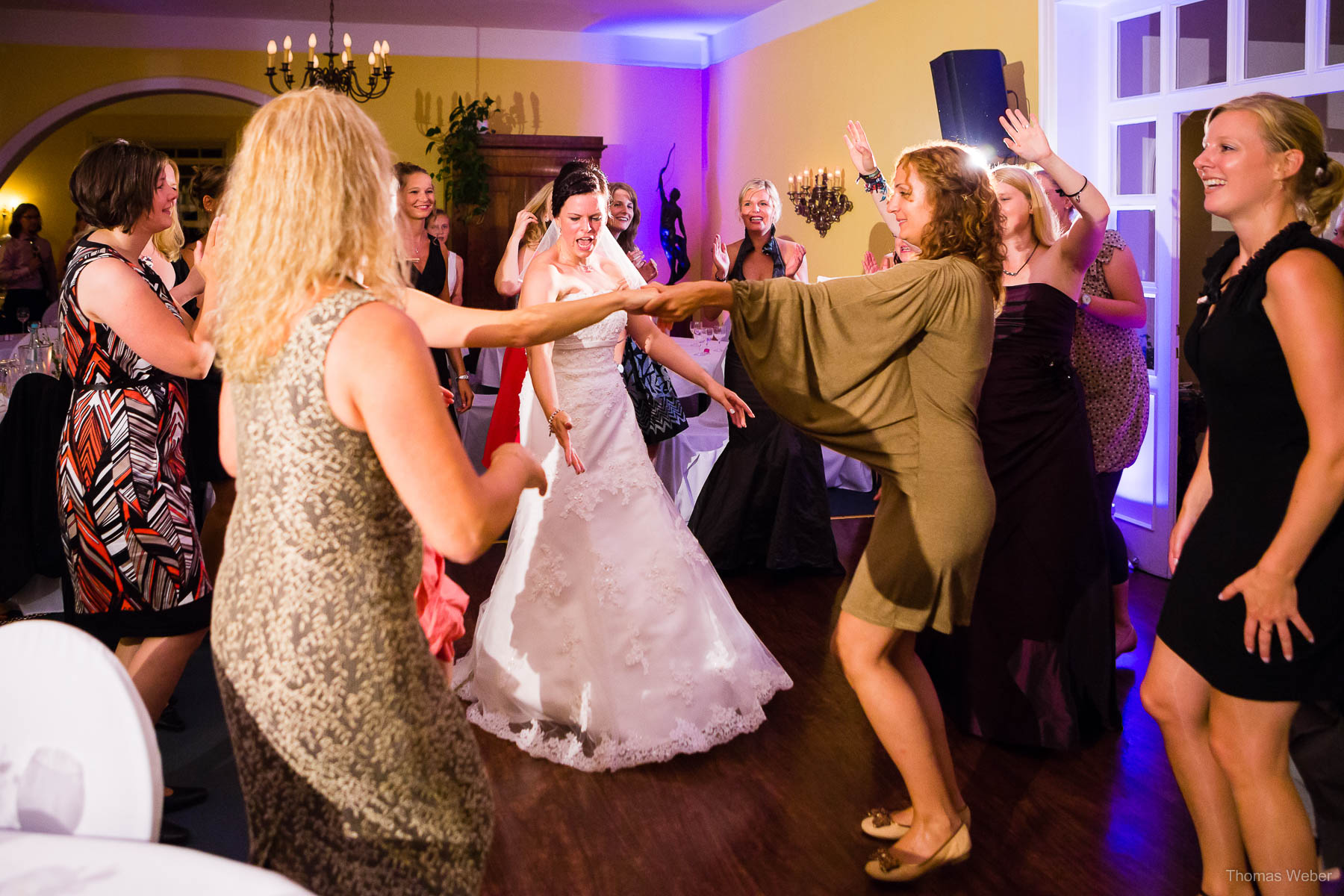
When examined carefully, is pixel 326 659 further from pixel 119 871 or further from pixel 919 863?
pixel 919 863

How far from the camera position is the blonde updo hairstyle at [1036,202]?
10.1ft

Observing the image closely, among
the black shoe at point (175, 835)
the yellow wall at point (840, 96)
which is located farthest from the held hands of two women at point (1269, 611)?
the yellow wall at point (840, 96)

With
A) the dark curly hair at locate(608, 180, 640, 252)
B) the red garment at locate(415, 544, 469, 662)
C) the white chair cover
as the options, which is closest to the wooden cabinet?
the dark curly hair at locate(608, 180, 640, 252)

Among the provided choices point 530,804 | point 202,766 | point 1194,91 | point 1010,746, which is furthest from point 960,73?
point 202,766

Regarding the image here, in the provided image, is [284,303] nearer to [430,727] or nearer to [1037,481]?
[430,727]

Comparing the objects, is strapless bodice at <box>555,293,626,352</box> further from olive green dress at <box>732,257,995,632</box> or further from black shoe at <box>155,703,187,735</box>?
black shoe at <box>155,703,187,735</box>

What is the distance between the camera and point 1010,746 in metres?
2.88

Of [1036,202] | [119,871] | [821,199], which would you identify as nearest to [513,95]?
[821,199]

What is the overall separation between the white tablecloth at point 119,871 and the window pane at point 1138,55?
4.86 metres

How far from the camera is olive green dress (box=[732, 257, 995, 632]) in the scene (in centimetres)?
208

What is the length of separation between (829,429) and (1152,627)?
2253 mm

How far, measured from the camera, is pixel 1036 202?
10.2 feet

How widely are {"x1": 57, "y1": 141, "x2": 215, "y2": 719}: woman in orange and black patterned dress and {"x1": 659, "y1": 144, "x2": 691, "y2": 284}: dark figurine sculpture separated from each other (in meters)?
6.65

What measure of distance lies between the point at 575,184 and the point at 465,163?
5.98 m
